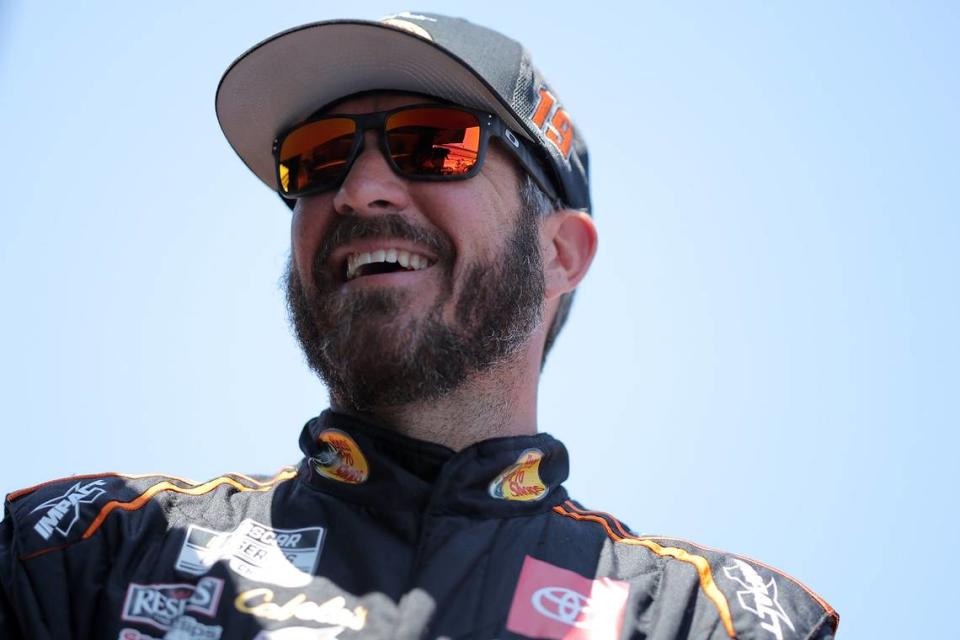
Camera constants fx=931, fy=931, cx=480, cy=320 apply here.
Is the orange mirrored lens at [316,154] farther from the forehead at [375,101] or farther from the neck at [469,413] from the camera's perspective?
the neck at [469,413]

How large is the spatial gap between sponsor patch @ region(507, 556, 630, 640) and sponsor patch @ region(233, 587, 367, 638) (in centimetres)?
39

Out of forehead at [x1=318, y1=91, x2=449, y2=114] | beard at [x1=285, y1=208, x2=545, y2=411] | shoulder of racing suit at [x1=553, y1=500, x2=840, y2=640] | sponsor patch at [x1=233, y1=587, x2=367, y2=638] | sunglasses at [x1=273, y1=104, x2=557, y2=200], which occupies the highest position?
forehead at [x1=318, y1=91, x2=449, y2=114]

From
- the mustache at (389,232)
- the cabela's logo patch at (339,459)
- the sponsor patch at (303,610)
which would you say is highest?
the mustache at (389,232)

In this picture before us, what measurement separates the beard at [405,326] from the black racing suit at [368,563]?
0.17m

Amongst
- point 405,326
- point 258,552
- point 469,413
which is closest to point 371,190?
point 405,326

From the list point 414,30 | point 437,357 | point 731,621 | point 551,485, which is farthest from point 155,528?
point 414,30

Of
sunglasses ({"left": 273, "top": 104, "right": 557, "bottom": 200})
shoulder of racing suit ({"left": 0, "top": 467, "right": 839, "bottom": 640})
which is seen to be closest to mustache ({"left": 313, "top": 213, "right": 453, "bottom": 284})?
sunglasses ({"left": 273, "top": 104, "right": 557, "bottom": 200})

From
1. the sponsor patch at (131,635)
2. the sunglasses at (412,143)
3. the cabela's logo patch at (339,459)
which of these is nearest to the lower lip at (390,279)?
the sunglasses at (412,143)

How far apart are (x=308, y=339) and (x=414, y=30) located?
3.43 ft

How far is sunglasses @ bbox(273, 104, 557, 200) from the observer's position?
9.52 feet

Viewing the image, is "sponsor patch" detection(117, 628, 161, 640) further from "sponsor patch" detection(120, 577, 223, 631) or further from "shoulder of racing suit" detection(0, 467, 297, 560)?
"shoulder of racing suit" detection(0, 467, 297, 560)

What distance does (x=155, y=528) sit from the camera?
2.48 m

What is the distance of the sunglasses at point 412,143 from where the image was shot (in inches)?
114

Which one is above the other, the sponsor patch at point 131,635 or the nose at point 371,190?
the nose at point 371,190
